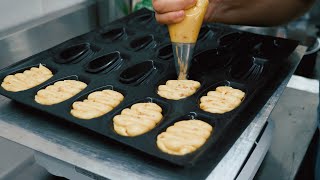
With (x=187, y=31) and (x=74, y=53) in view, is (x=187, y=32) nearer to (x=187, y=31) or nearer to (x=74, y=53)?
(x=187, y=31)

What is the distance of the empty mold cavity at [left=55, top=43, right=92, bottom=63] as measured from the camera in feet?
4.50

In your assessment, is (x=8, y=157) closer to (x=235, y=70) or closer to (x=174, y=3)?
(x=174, y=3)

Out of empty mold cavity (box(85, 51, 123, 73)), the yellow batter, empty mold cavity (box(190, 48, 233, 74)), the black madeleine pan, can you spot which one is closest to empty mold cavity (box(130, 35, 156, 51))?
the black madeleine pan

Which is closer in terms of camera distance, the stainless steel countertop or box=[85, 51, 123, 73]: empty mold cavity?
the stainless steel countertop

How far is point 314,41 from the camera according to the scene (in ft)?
7.03

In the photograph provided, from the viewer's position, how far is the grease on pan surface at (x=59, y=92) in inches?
44.1

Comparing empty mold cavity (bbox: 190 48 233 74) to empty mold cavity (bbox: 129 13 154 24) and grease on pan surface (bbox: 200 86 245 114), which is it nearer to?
grease on pan surface (bbox: 200 86 245 114)

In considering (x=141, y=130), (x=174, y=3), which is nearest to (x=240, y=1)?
(x=174, y=3)

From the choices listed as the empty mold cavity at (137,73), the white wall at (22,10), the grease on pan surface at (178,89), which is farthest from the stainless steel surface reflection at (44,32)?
the grease on pan surface at (178,89)

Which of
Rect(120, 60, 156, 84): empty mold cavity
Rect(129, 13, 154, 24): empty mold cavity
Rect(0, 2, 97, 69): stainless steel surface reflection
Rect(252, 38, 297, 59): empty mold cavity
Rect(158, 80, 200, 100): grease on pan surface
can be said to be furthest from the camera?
Rect(129, 13, 154, 24): empty mold cavity

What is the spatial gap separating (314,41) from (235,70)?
1015mm

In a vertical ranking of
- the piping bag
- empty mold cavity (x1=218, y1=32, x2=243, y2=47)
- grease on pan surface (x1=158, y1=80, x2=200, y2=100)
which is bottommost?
empty mold cavity (x1=218, y1=32, x2=243, y2=47)

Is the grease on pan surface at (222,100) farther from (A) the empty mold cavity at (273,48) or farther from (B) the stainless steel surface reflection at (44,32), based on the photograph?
(B) the stainless steel surface reflection at (44,32)

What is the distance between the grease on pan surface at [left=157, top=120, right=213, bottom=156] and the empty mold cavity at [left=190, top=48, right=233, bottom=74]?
1.16 feet
